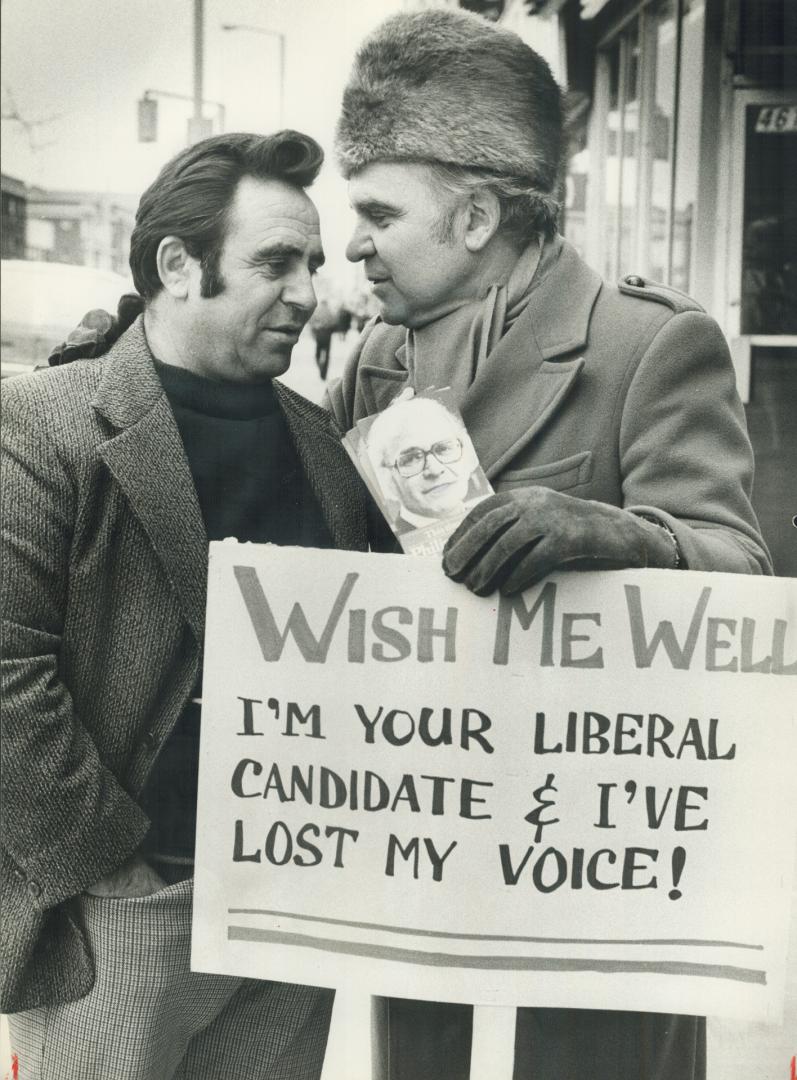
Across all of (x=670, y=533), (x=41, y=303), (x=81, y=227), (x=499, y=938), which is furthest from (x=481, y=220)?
(x=499, y=938)

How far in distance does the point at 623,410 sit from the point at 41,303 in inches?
48.2

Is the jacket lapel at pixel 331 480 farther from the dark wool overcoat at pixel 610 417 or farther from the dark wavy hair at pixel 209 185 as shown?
the dark wavy hair at pixel 209 185

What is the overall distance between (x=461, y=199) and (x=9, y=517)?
1.08 meters

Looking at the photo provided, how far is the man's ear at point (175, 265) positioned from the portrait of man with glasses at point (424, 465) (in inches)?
18.7

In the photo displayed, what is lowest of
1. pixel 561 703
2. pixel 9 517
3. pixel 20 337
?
pixel 561 703

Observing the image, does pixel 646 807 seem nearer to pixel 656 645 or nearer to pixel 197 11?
pixel 656 645

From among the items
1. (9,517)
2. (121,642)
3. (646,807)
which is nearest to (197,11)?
(9,517)

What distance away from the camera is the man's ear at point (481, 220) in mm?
2490

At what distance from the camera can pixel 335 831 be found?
100 inches

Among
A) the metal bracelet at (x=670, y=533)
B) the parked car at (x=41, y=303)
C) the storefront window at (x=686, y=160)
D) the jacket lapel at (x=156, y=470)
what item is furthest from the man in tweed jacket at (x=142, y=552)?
the storefront window at (x=686, y=160)

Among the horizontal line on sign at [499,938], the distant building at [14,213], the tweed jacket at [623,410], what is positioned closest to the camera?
the tweed jacket at [623,410]

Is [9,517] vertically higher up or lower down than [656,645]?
higher up

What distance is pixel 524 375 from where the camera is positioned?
249 centimetres

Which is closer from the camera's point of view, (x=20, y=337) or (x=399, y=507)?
(x=399, y=507)
